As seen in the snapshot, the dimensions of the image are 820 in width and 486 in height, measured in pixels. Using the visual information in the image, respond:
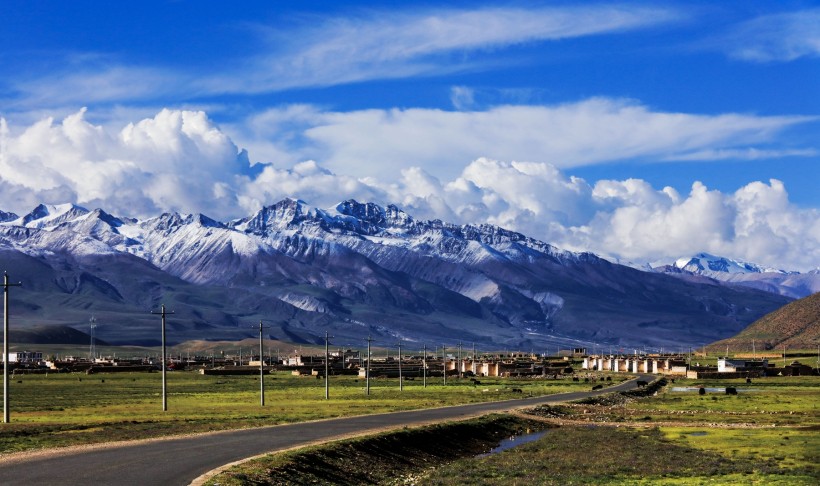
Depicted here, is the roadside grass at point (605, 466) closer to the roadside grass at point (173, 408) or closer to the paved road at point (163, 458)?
the paved road at point (163, 458)

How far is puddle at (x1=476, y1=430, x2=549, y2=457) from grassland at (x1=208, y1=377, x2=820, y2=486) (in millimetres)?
1210

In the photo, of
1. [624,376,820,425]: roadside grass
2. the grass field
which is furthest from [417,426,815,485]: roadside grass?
[624,376,820,425]: roadside grass

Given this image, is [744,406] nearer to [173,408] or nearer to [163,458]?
[173,408]

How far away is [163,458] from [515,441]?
3354 centimetres

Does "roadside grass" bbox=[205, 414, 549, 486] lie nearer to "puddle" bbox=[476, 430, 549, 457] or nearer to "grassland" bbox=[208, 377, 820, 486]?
"grassland" bbox=[208, 377, 820, 486]

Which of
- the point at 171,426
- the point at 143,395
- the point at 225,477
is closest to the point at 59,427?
the point at 171,426

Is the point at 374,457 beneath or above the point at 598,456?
above

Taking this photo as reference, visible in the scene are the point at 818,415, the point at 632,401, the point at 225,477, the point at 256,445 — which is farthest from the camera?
the point at 632,401

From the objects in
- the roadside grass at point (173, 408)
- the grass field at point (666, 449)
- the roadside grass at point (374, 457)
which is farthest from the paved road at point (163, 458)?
the grass field at point (666, 449)

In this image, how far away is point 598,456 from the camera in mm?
63531

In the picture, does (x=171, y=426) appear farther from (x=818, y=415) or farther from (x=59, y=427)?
(x=818, y=415)

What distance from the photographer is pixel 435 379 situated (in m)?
194

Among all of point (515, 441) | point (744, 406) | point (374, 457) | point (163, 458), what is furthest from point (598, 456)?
point (744, 406)

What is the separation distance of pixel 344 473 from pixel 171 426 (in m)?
20.7
